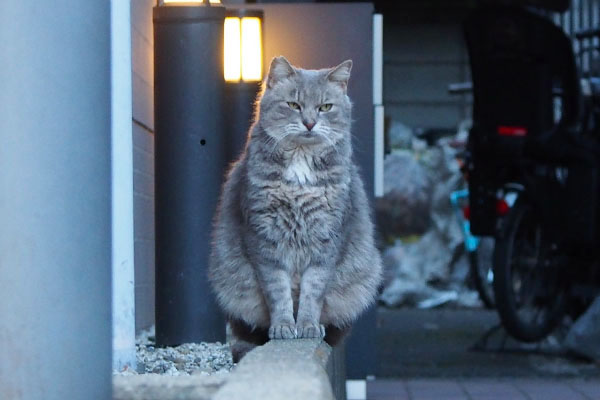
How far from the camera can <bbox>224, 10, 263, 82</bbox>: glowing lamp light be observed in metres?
4.05

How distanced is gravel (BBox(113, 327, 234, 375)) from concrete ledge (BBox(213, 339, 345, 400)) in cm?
62

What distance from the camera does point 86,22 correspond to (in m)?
1.92

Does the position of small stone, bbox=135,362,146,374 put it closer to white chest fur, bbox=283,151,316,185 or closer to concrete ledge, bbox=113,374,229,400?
white chest fur, bbox=283,151,316,185

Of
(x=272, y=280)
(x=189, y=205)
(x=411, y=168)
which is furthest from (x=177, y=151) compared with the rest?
(x=411, y=168)

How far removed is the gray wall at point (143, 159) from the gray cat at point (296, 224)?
3.25 feet

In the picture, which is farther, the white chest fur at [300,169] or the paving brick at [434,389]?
the paving brick at [434,389]

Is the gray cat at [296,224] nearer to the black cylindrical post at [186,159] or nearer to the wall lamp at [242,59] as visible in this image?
the black cylindrical post at [186,159]

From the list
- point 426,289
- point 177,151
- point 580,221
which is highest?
point 177,151

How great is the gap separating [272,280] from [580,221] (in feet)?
9.62

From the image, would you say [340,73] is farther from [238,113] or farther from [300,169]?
[238,113]

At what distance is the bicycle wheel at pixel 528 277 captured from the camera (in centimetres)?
546

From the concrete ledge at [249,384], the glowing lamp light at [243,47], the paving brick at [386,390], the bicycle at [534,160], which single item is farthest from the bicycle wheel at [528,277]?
the concrete ledge at [249,384]

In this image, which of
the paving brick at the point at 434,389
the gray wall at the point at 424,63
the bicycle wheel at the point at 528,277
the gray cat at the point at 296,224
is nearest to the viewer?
A: the gray cat at the point at 296,224

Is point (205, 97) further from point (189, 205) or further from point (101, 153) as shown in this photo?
point (101, 153)
